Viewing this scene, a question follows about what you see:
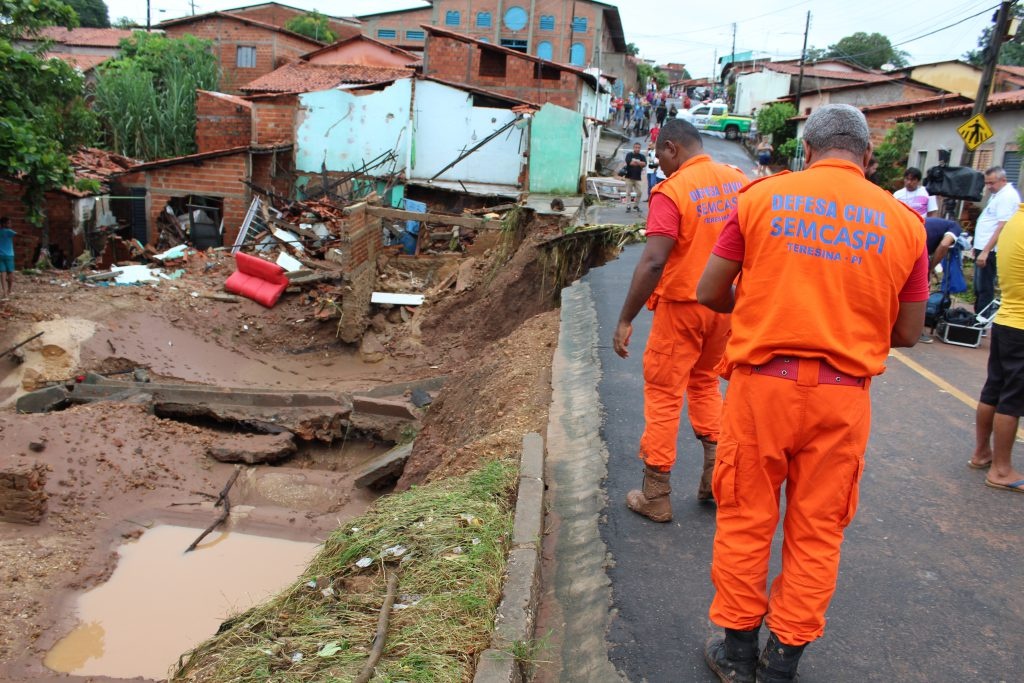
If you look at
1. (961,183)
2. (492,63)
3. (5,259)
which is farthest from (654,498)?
(492,63)

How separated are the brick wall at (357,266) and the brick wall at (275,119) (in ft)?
29.5

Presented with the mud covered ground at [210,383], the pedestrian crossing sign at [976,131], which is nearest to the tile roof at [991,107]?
the pedestrian crossing sign at [976,131]

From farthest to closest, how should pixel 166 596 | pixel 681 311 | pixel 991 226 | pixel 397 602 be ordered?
pixel 991 226
pixel 166 596
pixel 681 311
pixel 397 602

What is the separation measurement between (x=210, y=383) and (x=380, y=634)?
32.5ft

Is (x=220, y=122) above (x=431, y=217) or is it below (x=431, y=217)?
above

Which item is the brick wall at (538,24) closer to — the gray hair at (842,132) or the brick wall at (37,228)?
the brick wall at (37,228)

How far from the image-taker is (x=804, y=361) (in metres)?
2.54

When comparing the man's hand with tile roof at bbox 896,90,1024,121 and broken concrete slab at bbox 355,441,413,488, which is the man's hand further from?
tile roof at bbox 896,90,1024,121

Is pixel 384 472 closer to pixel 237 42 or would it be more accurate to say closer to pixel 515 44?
pixel 237 42

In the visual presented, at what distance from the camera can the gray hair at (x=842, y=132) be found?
2.66 metres

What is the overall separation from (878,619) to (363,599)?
7.43 ft

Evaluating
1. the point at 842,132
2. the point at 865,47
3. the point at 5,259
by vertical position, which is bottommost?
the point at 5,259

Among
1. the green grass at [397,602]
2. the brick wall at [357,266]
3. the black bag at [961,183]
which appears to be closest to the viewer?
the green grass at [397,602]

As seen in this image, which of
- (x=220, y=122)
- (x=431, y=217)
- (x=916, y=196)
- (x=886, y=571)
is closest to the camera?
(x=886, y=571)
